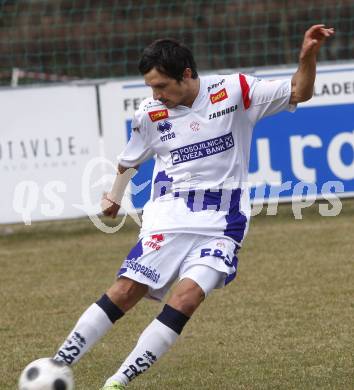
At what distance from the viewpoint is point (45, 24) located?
53.8 ft

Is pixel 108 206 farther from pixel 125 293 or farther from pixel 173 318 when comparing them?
pixel 173 318

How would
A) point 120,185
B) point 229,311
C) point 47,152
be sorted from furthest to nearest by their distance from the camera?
point 47,152, point 229,311, point 120,185

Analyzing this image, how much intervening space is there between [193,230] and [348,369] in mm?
1206

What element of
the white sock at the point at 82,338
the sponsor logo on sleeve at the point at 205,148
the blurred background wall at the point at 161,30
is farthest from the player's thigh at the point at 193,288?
the blurred background wall at the point at 161,30

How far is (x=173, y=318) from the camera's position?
16.1ft

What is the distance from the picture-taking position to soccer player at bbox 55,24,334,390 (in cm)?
496

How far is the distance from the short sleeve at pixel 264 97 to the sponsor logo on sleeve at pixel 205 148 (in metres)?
0.19

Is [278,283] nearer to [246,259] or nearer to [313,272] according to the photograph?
[313,272]

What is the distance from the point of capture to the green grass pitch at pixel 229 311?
224 inches

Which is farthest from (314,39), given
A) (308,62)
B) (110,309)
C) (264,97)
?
(110,309)

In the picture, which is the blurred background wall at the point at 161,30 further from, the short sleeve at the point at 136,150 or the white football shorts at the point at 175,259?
the white football shorts at the point at 175,259

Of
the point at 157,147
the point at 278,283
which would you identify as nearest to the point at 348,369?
the point at 157,147

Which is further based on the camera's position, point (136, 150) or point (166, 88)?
point (136, 150)

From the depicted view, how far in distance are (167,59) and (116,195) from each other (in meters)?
0.80
